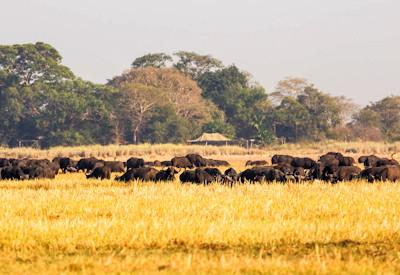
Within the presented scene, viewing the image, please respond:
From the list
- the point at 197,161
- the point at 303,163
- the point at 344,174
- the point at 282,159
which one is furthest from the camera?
the point at 282,159

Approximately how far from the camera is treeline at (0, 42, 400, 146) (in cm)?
7938

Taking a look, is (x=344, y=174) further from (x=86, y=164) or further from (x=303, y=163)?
(x=86, y=164)

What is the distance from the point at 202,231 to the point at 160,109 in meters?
66.2

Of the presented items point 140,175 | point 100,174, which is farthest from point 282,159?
point 140,175

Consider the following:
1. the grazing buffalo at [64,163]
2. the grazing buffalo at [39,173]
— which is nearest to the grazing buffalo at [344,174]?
the grazing buffalo at [39,173]

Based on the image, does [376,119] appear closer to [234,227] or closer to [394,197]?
[394,197]

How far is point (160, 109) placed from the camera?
79.7 m

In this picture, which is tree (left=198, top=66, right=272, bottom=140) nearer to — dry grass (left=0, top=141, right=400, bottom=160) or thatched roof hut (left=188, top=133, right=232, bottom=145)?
thatched roof hut (left=188, top=133, right=232, bottom=145)

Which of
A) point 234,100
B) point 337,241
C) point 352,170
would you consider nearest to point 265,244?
point 337,241

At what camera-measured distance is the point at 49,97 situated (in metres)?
80.7

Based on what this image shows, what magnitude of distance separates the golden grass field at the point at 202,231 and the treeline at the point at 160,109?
58085mm

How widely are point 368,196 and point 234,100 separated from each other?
72.4 metres

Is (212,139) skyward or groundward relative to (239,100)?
groundward

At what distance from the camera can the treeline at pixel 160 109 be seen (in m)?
79.4
